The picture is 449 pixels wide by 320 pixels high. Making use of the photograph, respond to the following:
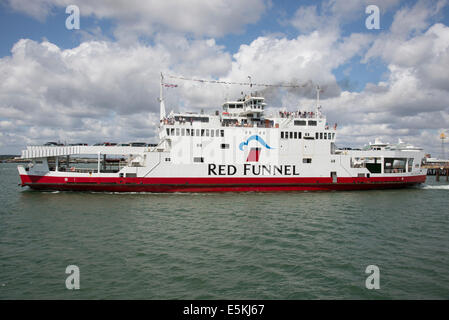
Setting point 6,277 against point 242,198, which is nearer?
point 6,277

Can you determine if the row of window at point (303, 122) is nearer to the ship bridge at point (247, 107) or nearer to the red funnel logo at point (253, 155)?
the ship bridge at point (247, 107)

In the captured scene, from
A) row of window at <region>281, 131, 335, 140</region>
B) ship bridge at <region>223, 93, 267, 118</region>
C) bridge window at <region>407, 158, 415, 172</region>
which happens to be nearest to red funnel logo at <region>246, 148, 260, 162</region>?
row of window at <region>281, 131, 335, 140</region>

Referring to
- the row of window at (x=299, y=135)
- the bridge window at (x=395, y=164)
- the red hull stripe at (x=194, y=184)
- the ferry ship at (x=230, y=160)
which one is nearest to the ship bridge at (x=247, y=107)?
the ferry ship at (x=230, y=160)

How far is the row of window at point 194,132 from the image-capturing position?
22.6 m

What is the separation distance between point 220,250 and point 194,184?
12555 mm

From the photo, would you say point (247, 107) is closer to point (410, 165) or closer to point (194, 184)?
point (194, 184)

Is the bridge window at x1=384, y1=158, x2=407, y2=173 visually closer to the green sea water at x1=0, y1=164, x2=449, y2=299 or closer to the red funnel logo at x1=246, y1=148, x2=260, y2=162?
the green sea water at x1=0, y1=164, x2=449, y2=299

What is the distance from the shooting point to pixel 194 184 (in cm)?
2231

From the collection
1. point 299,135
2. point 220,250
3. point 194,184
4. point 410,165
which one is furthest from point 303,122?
point 220,250
